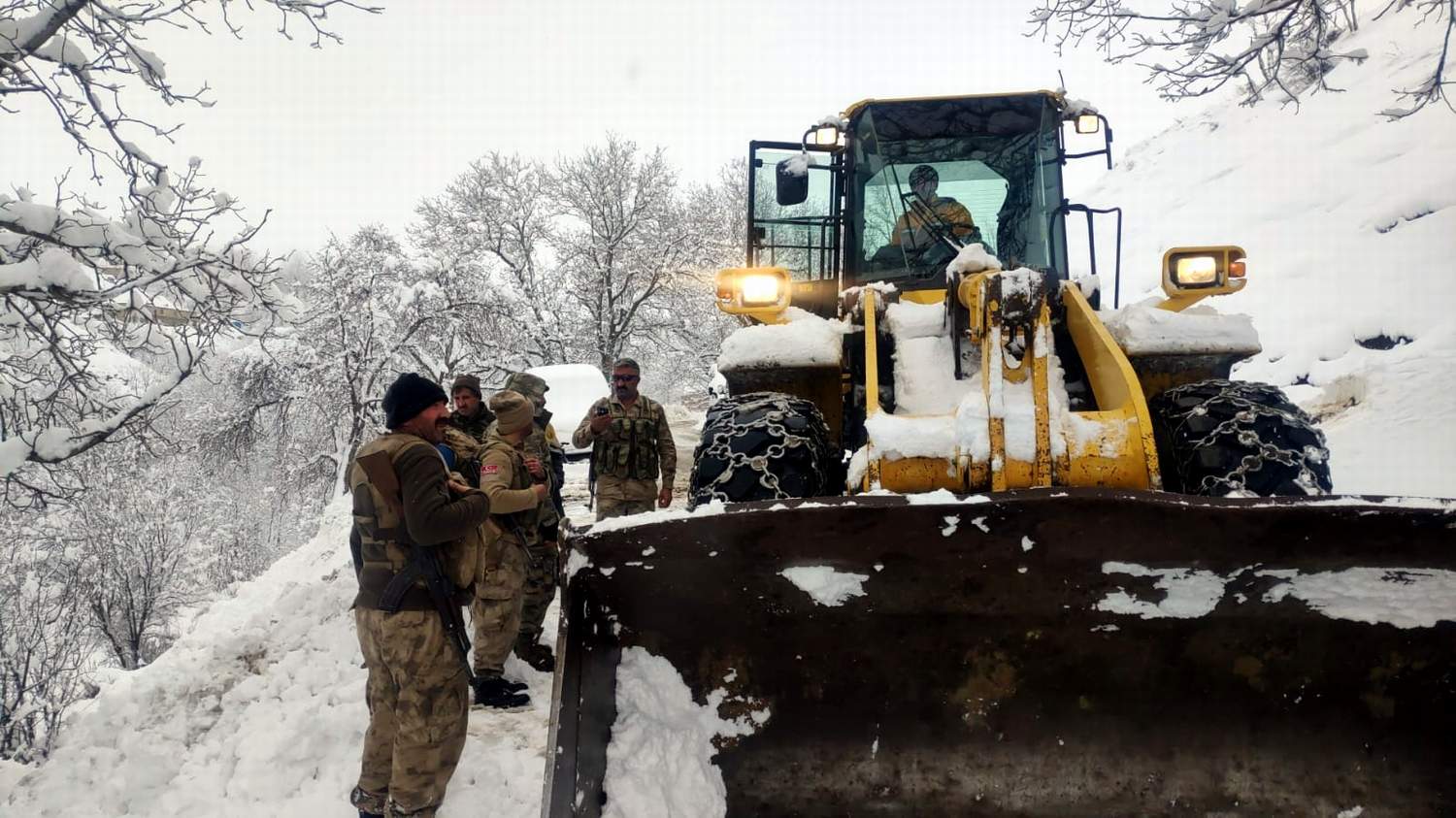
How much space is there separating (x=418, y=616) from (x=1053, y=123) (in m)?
4.16

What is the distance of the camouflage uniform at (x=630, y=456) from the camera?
17.5 feet

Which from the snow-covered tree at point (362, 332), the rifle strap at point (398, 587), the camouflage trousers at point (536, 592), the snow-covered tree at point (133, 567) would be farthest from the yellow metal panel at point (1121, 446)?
the snow-covered tree at point (133, 567)

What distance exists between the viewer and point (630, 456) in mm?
5348

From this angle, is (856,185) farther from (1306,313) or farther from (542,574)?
(1306,313)

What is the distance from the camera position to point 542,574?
4773mm

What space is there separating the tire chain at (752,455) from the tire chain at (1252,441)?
1389 mm

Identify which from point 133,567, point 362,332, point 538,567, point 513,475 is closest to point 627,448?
point 538,567

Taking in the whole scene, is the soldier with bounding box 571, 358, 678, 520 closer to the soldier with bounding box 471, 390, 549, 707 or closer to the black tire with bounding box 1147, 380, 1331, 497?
A: the soldier with bounding box 471, 390, 549, 707

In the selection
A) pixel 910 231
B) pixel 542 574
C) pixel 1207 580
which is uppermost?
pixel 910 231

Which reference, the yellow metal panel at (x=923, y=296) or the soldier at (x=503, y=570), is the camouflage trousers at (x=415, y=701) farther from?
the yellow metal panel at (x=923, y=296)

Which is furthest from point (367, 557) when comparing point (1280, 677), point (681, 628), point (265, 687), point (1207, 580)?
point (1280, 677)

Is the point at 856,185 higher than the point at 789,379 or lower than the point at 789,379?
higher

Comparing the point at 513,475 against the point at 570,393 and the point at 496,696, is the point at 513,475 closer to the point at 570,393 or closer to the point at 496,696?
the point at 496,696

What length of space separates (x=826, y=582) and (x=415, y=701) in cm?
173
